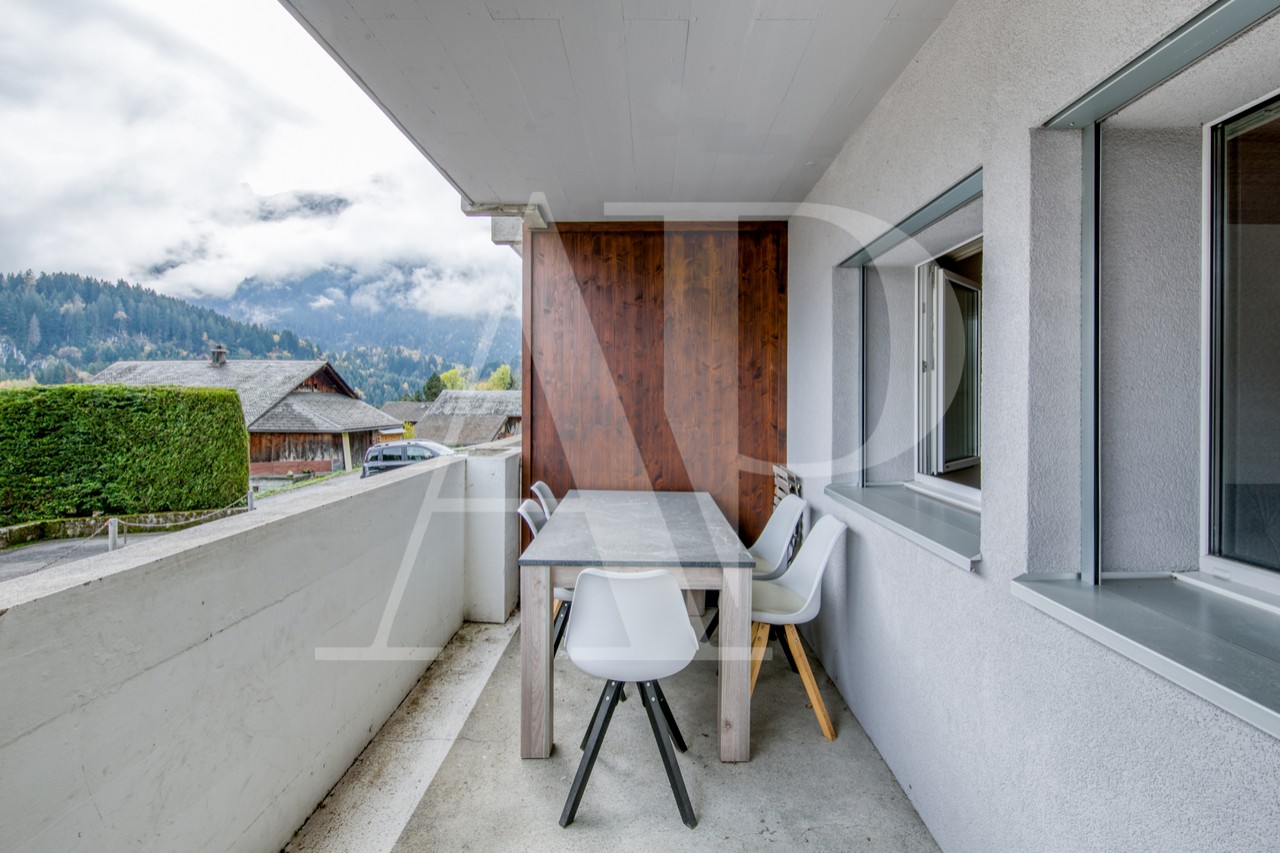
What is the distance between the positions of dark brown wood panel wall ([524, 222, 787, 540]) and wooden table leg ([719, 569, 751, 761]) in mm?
1709

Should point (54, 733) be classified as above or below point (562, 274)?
below

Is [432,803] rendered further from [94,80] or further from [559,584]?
[94,80]

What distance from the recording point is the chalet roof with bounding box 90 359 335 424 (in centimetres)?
160

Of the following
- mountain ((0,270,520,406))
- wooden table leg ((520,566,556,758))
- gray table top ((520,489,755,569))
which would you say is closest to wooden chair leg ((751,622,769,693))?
gray table top ((520,489,755,569))

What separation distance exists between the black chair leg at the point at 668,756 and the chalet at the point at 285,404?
5.28ft

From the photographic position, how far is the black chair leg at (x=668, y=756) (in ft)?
5.83

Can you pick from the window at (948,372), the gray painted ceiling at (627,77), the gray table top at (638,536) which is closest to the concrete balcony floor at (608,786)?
the gray table top at (638,536)

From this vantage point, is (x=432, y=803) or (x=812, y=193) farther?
(x=812, y=193)

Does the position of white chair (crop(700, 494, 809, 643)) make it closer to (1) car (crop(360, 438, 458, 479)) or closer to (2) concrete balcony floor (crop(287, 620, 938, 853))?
(2) concrete balcony floor (crop(287, 620, 938, 853))

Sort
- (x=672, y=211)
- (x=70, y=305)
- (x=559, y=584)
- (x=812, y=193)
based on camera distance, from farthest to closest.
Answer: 1. (x=672, y=211)
2. (x=812, y=193)
3. (x=559, y=584)
4. (x=70, y=305)

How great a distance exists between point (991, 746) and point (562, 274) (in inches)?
136

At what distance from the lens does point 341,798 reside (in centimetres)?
187

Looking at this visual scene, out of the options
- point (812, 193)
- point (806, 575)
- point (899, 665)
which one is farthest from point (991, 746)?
point (812, 193)

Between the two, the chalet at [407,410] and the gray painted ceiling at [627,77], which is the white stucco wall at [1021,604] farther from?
the chalet at [407,410]
